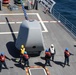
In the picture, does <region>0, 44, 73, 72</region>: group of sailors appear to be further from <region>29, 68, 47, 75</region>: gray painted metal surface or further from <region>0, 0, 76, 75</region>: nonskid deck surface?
<region>29, 68, 47, 75</region>: gray painted metal surface

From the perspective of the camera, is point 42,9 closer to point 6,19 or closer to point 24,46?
point 6,19

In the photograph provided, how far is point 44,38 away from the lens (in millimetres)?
32500

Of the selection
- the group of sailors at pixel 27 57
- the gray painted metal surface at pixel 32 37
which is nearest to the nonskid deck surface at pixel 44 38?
the group of sailors at pixel 27 57

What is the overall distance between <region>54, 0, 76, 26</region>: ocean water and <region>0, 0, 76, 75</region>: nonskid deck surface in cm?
1118

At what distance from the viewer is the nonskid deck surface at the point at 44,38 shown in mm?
25891

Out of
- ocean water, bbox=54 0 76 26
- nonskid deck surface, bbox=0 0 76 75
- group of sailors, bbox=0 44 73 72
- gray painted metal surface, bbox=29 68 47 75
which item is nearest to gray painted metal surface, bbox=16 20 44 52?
group of sailors, bbox=0 44 73 72

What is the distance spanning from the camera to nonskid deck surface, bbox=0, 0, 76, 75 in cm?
2589

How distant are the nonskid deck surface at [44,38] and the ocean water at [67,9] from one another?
11.2m

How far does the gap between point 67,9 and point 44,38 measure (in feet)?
91.2

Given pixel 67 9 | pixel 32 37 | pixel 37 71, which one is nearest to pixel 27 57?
pixel 37 71

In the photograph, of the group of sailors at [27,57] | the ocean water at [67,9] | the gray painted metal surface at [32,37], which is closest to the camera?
the group of sailors at [27,57]

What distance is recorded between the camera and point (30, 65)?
2638cm

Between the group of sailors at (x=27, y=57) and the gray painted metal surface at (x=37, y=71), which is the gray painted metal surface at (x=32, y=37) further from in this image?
the gray painted metal surface at (x=37, y=71)

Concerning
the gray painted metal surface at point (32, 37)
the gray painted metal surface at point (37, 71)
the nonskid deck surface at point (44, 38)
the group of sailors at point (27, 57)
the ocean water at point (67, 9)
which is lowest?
the ocean water at point (67, 9)
